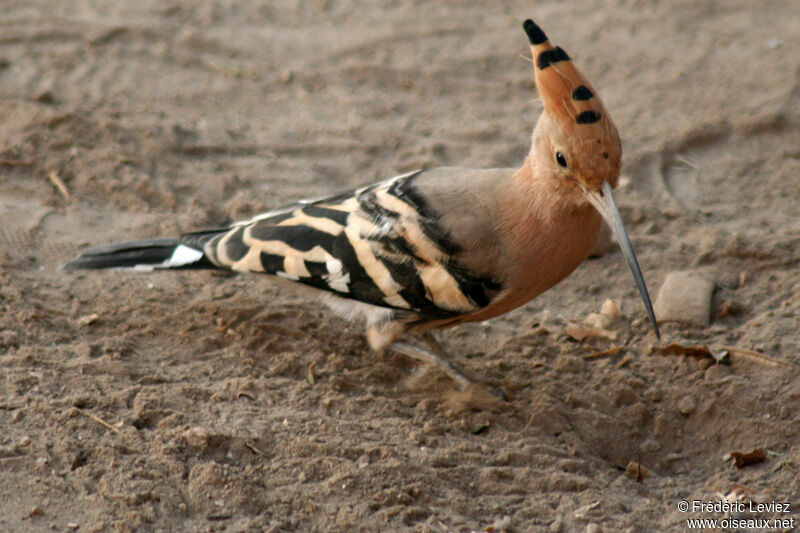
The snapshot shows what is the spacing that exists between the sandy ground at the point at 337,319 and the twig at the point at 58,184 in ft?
0.04

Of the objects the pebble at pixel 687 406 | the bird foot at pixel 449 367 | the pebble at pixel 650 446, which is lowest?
the pebble at pixel 650 446

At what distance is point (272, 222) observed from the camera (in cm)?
392

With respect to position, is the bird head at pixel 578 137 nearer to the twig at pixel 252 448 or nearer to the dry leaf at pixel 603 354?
the dry leaf at pixel 603 354

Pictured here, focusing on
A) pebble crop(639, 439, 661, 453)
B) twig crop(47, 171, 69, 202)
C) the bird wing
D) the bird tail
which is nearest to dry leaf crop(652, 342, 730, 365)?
pebble crop(639, 439, 661, 453)

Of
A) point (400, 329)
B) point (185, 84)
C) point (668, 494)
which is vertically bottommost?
point (668, 494)

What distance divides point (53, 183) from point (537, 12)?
11.4 feet

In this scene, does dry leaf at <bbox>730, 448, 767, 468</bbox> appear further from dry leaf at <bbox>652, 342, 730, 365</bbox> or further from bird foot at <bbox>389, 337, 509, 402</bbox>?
bird foot at <bbox>389, 337, 509, 402</bbox>

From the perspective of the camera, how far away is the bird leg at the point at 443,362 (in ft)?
12.4

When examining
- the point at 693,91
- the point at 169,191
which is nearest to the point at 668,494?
the point at 169,191

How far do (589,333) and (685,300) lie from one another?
46 cm

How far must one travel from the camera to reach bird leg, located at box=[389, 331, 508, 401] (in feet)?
12.4

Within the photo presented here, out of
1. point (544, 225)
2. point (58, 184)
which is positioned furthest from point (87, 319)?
point (544, 225)

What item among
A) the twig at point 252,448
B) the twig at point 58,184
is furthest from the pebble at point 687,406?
the twig at point 58,184

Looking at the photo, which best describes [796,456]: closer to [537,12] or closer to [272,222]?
[272,222]
